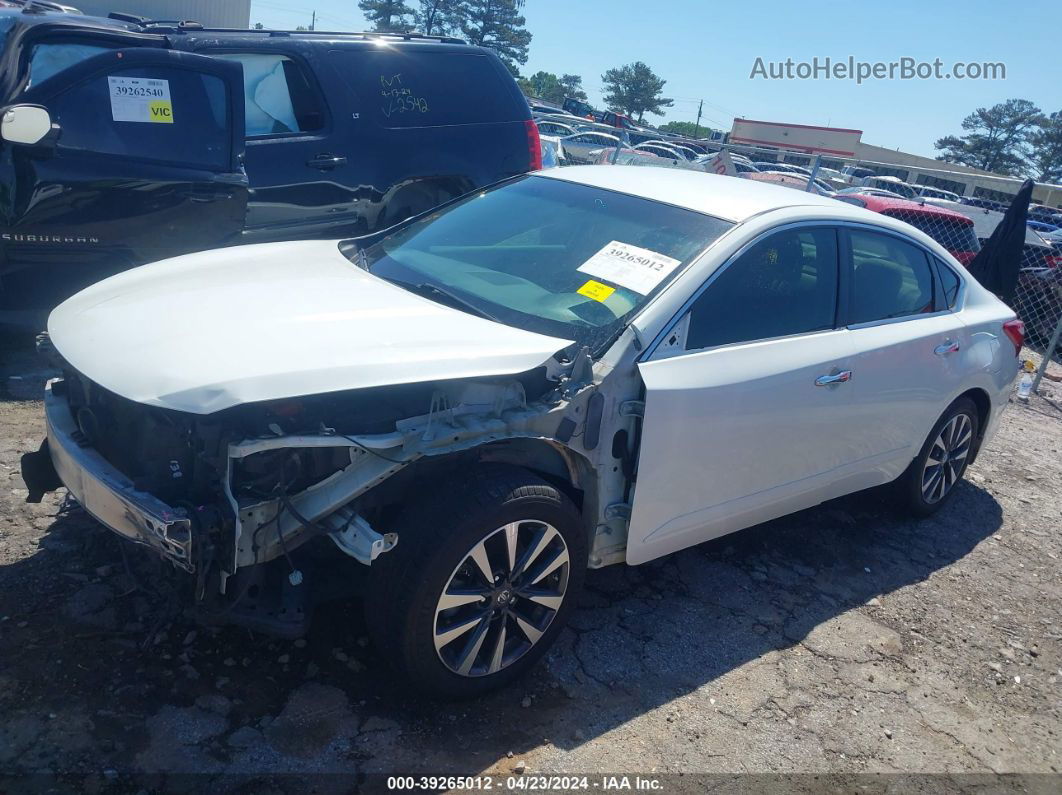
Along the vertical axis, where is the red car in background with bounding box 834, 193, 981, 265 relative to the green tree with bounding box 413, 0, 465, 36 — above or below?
below

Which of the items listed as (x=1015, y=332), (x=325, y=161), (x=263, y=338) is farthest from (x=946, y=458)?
(x=325, y=161)

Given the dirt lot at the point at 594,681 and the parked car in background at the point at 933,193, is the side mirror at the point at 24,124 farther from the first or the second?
the parked car in background at the point at 933,193

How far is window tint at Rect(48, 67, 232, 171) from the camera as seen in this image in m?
4.91

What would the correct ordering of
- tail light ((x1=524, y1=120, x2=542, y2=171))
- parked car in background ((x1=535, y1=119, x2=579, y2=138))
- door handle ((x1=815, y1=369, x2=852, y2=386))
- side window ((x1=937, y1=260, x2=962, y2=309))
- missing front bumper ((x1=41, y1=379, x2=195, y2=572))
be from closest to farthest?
1. missing front bumper ((x1=41, y1=379, x2=195, y2=572))
2. door handle ((x1=815, y1=369, x2=852, y2=386))
3. side window ((x1=937, y1=260, x2=962, y2=309))
4. tail light ((x1=524, y1=120, x2=542, y2=171))
5. parked car in background ((x1=535, y1=119, x2=579, y2=138))

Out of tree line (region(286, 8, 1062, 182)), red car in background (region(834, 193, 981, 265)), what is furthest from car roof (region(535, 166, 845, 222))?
tree line (region(286, 8, 1062, 182))

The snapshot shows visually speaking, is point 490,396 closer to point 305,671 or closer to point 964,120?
point 305,671

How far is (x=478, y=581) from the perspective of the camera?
2.83m

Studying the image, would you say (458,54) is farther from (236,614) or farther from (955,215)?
(955,215)

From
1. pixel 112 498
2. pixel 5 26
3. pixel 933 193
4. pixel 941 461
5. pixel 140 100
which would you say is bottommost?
pixel 941 461

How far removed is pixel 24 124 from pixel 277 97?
213 centimetres

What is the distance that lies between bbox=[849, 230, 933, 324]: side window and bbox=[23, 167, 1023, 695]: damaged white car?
0.02 metres

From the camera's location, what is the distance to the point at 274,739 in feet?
8.79

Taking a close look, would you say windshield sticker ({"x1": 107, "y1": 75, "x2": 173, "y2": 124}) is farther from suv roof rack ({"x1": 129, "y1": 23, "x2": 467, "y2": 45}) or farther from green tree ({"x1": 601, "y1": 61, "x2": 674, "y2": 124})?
green tree ({"x1": 601, "y1": 61, "x2": 674, "y2": 124})

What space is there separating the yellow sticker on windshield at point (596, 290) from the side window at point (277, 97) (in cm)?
373
